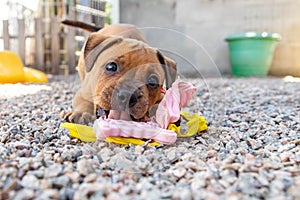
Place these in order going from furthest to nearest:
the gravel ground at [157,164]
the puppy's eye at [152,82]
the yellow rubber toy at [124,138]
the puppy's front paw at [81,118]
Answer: the puppy's front paw at [81,118], the puppy's eye at [152,82], the yellow rubber toy at [124,138], the gravel ground at [157,164]

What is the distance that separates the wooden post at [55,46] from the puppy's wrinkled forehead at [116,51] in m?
4.07

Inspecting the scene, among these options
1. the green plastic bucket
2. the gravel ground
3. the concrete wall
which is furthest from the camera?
the concrete wall

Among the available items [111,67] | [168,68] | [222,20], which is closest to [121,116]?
[111,67]

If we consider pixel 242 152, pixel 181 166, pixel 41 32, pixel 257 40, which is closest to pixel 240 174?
pixel 181 166

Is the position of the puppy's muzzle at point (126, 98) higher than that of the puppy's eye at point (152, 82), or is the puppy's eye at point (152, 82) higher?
the puppy's eye at point (152, 82)

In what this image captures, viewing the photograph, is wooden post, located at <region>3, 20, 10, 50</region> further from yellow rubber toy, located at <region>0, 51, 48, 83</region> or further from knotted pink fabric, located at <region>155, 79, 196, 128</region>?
knotted pink fabric, located at <region>155, 79, 196, 128</region>

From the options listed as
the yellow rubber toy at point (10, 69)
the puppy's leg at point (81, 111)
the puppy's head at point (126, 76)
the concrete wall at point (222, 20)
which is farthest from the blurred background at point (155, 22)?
the puppy's head at point (126, 76)

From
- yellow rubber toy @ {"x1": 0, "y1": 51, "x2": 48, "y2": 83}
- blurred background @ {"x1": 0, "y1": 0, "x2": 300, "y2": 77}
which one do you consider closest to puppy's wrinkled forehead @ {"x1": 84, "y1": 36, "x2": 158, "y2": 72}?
yellow rubber toy @ {"x1": 0, "y1": 51, "x2": 48, "y2": 83}

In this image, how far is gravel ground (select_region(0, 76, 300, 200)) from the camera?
1.07 meters

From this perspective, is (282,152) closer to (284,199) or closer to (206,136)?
(206,136)

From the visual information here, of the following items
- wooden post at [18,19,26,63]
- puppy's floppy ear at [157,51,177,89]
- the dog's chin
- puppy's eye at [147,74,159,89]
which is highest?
wooden post at [18,19,26,63]

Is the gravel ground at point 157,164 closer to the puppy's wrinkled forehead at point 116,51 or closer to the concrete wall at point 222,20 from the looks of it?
the puppy's wrinkled forehead at point 116,51

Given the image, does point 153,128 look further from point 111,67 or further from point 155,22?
point 155,22

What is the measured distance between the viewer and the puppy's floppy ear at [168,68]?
1.88m
